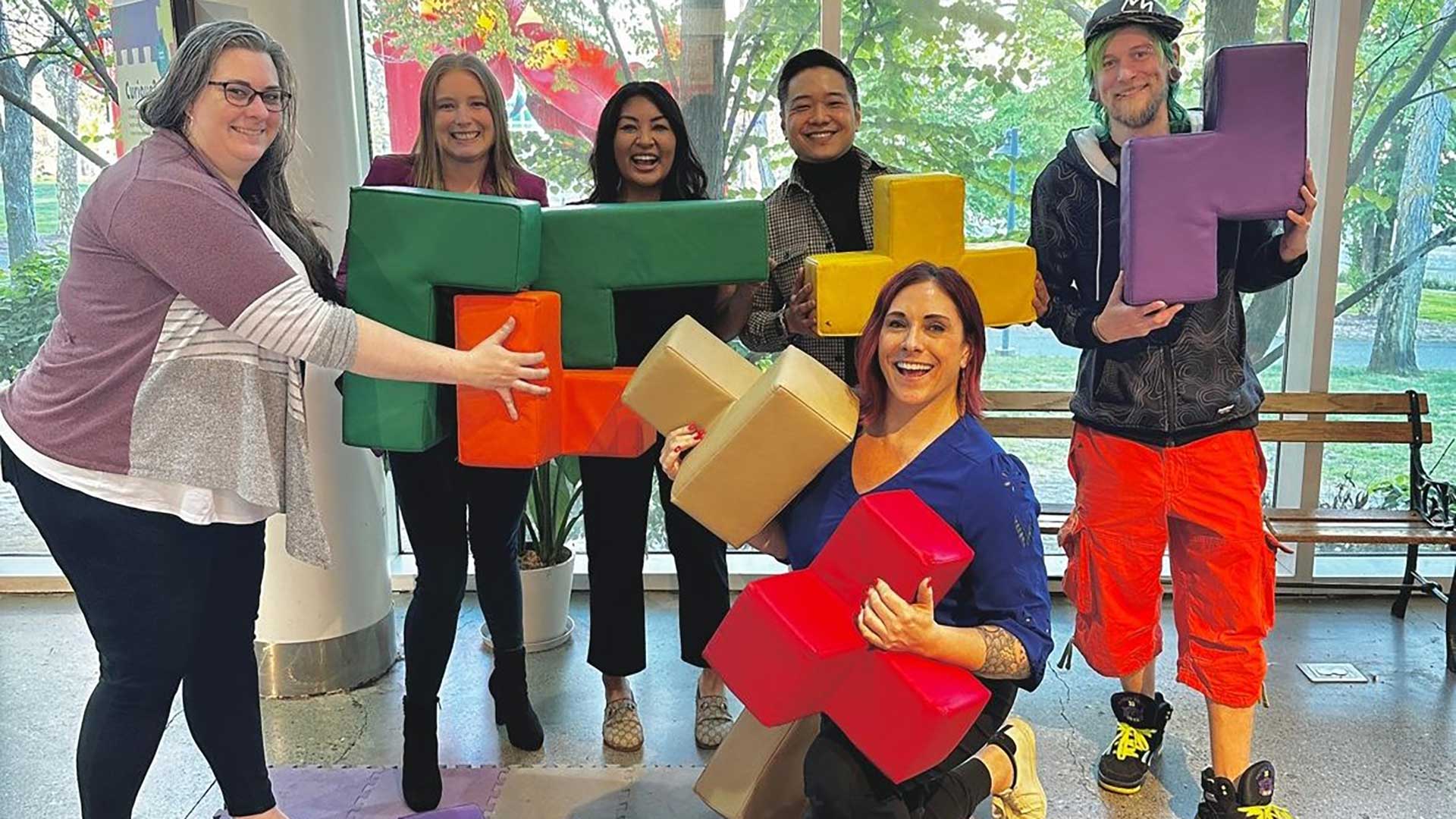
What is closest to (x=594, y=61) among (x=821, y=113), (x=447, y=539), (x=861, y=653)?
(x=821, y=113)

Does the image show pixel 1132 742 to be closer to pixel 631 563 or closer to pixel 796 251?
pixel 631 563

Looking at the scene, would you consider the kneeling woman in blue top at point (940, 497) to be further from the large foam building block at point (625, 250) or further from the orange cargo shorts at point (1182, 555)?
the orange cargo shorts at point (1182, 555)

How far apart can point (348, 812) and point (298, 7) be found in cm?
191

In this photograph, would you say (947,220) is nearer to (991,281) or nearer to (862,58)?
(991,281)

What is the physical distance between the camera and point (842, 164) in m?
2.42

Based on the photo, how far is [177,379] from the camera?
69.0 inches

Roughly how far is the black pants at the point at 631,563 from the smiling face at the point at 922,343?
83 cm

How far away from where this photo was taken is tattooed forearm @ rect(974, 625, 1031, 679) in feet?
5.36

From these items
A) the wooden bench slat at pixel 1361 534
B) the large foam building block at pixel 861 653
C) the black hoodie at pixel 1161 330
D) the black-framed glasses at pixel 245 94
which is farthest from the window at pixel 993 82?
the black-framed glasses at pixel 245 94

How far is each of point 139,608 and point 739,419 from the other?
1.04m

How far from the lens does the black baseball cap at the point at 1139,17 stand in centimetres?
206

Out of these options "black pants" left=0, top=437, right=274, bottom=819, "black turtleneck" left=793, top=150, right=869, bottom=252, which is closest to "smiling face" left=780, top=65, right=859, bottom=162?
"black turtleneck" left=793, top=150, right=869, bottom=252

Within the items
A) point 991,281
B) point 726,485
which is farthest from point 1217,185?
point 726,485

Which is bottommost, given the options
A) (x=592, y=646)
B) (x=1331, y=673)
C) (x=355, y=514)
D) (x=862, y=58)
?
(x=1331, y=673)
